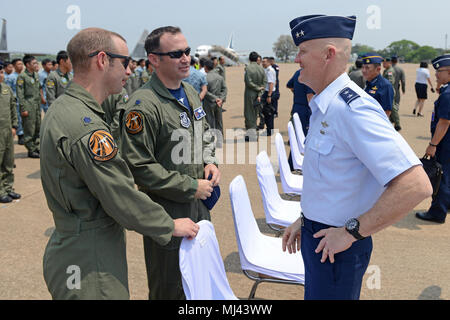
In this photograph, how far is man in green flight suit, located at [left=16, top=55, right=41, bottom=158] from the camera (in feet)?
26.2

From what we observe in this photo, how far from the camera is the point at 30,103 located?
321 inches

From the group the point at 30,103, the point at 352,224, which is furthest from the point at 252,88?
the point at 352,224

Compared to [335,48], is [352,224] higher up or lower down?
lower down

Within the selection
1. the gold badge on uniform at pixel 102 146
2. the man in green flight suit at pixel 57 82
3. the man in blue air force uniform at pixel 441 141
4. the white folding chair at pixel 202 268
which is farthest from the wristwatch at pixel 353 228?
the man in green flight suit at pixel 57 82

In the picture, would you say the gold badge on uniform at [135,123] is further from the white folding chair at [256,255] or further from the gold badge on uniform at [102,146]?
the white folding chair at [256,255]

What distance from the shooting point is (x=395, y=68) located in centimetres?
1277

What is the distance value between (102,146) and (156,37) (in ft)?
4.10

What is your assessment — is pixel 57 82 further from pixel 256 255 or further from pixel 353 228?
pixel 353 228

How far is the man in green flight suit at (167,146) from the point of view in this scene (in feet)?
7.54

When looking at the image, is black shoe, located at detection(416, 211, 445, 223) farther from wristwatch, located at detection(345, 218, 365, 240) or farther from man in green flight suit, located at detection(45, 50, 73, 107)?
man in green flight suit, located at detection(45, 50, 73, 107)

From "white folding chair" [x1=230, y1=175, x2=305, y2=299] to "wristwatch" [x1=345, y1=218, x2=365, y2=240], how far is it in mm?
1156
